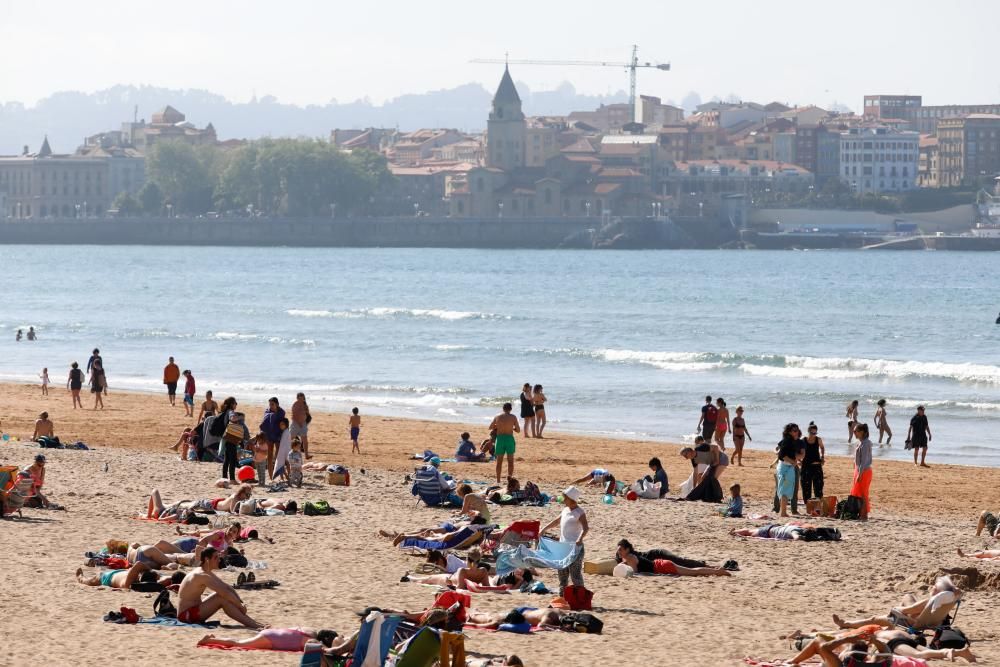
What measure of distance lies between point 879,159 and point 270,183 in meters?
53.7

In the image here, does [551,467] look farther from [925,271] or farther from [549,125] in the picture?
[549,125]

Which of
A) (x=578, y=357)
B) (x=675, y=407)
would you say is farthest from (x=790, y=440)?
(x=578, y=357)

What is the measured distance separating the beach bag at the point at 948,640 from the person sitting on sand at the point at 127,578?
4519mm

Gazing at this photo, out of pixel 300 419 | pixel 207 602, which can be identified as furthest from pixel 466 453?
pixel 207 602

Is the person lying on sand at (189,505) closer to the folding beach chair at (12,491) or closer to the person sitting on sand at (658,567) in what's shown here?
the folding beach chair at (12,491)

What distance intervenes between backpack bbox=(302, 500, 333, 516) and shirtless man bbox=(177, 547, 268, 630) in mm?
4104

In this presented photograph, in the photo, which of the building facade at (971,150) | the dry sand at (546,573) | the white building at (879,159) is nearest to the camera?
the dry sand at (546,573)

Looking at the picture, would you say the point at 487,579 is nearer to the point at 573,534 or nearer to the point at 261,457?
the point at 573,534

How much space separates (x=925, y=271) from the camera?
98.8m

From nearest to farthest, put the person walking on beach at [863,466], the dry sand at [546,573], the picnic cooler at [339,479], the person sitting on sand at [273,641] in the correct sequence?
the person sitting on sand at [273,641]
the dry sand at [546,573]
the person walking on beach at [863,466]
the picnic cooler at [339,479]

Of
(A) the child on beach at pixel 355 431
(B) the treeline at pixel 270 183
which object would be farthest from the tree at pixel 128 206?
(A) the child on beach at pixel 355 431

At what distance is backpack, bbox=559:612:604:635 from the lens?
981cm

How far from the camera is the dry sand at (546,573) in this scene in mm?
9406

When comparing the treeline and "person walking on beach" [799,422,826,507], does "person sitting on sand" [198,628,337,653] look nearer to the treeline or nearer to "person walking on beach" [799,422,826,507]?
"person walking on beach" [799,422,826,507]
